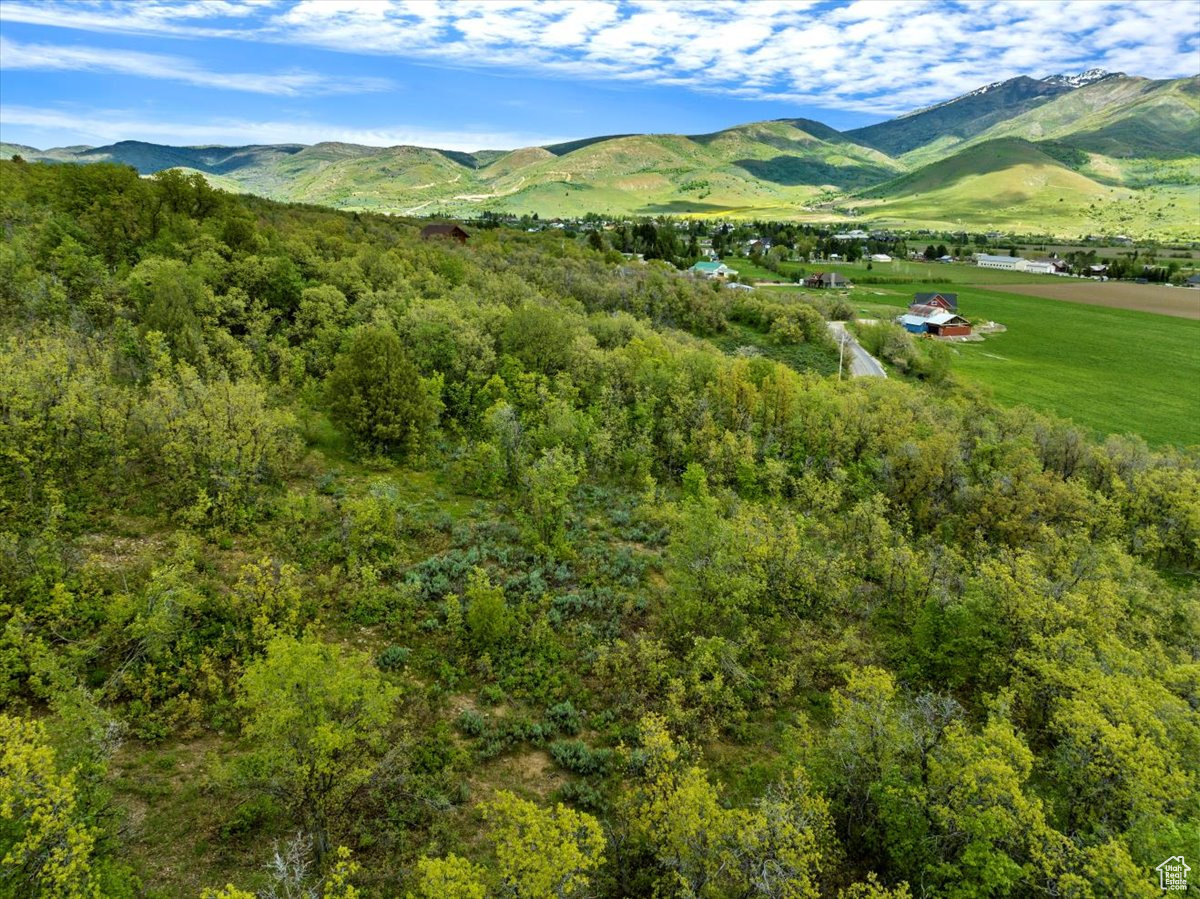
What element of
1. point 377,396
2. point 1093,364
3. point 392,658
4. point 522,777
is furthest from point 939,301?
point 522,777

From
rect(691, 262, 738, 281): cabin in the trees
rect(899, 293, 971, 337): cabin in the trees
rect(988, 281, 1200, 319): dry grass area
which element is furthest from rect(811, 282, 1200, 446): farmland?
rect(691, 262, 738, 281): cabin in the trees

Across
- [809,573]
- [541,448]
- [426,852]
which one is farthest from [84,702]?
[541,448]

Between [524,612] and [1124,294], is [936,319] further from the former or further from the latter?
[524,612]

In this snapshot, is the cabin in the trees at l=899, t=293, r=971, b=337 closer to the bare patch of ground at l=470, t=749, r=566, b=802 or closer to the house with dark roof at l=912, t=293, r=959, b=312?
the house with dark roof at l=912, t=293, r=959, b=312

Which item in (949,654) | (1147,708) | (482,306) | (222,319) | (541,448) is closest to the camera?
(1147,708)

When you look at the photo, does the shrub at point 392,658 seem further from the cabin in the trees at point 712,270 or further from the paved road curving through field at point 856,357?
the cabin in the trees at point 712,270

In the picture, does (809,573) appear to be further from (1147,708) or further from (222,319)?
(222,319)
